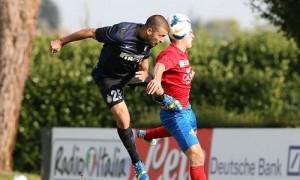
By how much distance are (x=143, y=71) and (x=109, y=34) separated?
22.3 inches

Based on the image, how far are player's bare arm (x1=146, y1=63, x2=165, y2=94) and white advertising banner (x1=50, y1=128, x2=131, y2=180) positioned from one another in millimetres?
5826

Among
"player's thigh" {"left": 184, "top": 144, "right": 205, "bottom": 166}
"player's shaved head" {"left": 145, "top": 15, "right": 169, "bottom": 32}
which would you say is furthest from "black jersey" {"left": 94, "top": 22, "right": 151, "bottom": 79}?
"player's thigh" {"left": 184, "top": 144, "right": 205, "bottom": 166}

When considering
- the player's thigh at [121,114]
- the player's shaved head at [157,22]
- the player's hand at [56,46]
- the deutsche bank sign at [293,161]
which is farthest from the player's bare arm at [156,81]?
the deutsche bank sign at [293,161]

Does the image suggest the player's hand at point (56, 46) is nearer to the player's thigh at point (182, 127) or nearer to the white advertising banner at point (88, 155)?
the player's thigh at point (182, 127)

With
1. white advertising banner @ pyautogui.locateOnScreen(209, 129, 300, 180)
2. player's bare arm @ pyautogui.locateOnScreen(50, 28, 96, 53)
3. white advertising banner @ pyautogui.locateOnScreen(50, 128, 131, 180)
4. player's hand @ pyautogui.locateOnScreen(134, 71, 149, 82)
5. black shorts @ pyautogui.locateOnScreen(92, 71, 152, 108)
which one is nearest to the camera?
player's hand @ pyautogui.locateOnScreen(134, 71, 149, 82)

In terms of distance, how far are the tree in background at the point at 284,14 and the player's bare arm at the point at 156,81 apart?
322 inches

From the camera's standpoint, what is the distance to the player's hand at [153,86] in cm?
1214

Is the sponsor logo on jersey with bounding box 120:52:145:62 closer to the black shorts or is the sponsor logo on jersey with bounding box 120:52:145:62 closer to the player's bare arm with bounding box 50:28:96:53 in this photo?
the black shorts

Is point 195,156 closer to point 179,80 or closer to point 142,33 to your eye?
point 179,80

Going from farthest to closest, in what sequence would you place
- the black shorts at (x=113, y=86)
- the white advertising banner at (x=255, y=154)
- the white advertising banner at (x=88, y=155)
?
the white advertising banner at (x=88, y=155) < the white advertising banner at (x=255, y=154) < the black shorts at (x=113, y=86)

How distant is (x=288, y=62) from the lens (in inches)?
1078

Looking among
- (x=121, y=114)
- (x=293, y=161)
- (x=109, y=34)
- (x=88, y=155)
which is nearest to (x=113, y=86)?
(x=121, y=114)

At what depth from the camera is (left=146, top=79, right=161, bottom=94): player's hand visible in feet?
39.8

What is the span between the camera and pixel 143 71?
13.1 m
